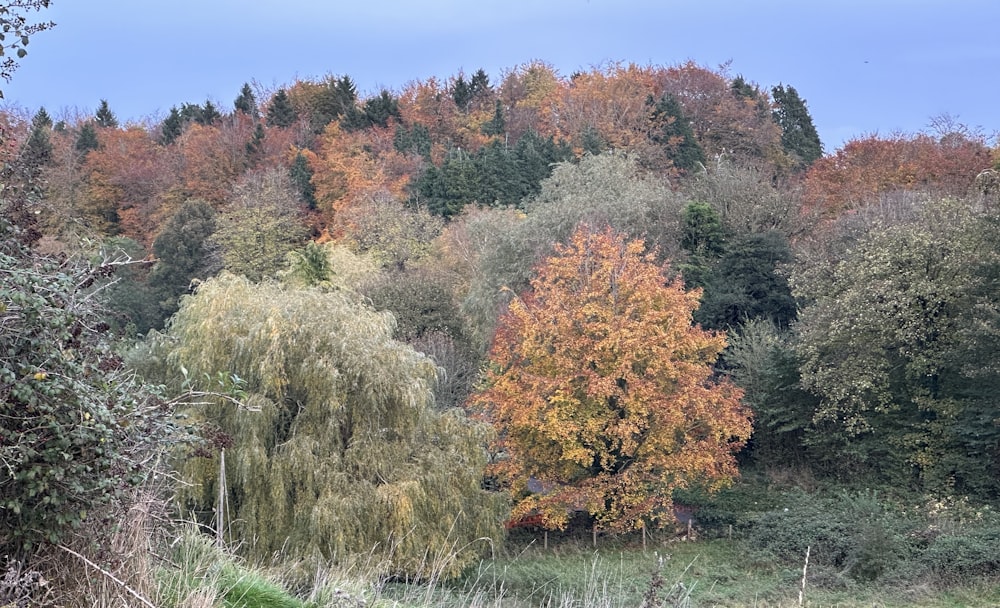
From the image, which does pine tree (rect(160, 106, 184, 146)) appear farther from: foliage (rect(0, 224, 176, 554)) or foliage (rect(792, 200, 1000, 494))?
foliage (rect(0, 224, 176, 554))

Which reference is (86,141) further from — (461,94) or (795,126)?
(795,126)

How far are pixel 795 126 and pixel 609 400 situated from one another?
40336 millimetres

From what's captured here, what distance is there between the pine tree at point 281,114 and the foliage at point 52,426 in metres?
56.4

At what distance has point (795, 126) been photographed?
5447 centimetres

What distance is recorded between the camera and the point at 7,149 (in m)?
5.93

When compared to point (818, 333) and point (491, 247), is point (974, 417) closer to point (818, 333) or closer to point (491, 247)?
point (818, 333)

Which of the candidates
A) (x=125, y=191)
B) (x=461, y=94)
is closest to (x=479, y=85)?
(x=461, y=94)

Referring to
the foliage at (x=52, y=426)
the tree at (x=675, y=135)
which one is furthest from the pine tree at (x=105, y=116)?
the foliage at (x=52, y=426)

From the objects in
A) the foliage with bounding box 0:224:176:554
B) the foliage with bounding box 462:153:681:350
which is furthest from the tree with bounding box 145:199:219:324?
the foliage with bounding box 0:224:176:554

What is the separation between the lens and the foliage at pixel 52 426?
3.63 meters

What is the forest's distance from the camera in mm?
4203

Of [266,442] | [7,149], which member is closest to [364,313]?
[266,442]

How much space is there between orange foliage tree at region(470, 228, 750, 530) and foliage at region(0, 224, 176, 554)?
609 inches

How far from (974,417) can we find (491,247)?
1599cm
